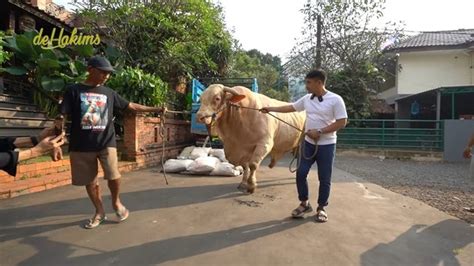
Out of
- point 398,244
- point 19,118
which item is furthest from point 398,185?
point 19,118

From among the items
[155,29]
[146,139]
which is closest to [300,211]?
[146,139]

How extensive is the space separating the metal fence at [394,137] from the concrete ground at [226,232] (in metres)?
9.64

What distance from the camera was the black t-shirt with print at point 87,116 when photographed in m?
3.77

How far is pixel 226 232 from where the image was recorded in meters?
3.96

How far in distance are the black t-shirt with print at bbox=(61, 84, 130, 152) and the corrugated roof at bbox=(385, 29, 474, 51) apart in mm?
19565

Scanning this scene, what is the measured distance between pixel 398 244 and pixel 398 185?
412 cm

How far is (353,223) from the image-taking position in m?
4.43

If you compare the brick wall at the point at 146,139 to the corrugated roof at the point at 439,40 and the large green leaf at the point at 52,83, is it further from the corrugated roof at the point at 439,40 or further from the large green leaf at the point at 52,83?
the corrugated roof at the point at 439,40

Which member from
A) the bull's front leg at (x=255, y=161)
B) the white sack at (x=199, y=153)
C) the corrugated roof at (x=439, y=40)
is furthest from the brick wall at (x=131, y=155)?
the corrugated roof at (x=439, y=40)

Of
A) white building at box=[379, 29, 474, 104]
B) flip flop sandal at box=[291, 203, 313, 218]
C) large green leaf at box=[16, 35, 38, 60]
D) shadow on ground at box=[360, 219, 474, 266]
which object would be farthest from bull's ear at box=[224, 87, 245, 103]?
white building at box=[379, 29, 474, 104]

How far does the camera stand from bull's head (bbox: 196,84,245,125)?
5.34m

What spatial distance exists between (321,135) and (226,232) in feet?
5.09

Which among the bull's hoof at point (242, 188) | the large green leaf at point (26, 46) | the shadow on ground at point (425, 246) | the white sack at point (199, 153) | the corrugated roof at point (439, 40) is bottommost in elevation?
the shadow on ground at point (425, 246)

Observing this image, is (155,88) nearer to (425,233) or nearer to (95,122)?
(95,122)
